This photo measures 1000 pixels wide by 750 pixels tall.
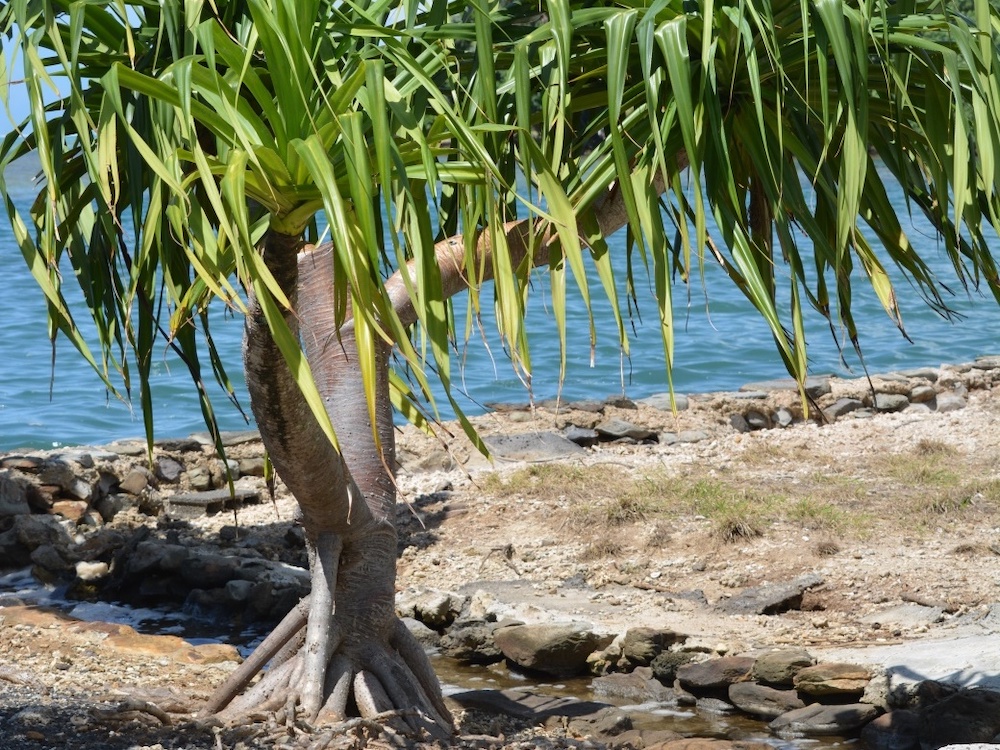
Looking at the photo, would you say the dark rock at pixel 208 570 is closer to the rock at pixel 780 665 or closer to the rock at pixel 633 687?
the rock at pixel 633 687

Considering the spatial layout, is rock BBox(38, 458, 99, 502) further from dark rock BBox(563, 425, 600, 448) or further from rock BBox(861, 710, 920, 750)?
rock BBox(861, 710, 920, 750)

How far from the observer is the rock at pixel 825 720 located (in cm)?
464

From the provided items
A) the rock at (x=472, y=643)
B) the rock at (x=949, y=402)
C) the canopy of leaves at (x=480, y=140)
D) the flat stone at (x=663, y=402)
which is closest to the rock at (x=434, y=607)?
the rock at (x=472, y=643)

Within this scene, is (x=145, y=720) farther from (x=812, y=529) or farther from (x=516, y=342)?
(x=812, y=529)

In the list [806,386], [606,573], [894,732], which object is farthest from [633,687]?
[806,386]

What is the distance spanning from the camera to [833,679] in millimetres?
4766

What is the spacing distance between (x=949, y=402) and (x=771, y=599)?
17.4ft

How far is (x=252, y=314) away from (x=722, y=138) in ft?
3.88

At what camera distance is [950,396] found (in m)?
10.5

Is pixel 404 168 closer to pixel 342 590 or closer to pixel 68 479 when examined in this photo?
pixel 342 590

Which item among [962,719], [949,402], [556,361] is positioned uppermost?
[962,719]

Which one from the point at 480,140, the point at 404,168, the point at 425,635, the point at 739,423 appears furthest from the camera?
the point at 739,423

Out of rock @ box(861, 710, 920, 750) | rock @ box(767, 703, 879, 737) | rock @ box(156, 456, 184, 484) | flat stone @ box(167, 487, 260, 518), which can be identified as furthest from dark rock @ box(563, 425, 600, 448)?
rock @ box(861, 710, 920, 750)

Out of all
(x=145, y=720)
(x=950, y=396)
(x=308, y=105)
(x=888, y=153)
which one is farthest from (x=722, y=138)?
(x=950, y=396)
